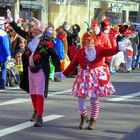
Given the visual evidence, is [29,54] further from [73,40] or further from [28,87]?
[73,40]

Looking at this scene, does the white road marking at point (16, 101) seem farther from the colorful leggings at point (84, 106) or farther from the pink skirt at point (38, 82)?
the colorful leggings at point (84, 106)

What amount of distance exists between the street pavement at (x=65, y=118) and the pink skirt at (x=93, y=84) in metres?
0.63

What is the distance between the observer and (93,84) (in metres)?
8.36

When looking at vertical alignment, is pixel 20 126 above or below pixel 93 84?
below

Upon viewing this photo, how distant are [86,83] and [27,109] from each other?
2.36 metres

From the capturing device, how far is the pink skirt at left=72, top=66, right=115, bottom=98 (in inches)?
328

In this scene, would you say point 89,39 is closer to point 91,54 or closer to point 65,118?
point 91,54

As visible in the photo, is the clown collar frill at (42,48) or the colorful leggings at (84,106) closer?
the colorful leggings at (84,106)

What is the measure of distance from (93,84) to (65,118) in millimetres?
1376

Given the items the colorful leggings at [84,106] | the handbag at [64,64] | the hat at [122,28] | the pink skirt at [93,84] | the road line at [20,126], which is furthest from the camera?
the hat at [122,28]

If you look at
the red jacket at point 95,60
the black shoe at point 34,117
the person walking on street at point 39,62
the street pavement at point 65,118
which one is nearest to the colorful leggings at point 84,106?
the street pavement at point 65,118

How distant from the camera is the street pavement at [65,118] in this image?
8086 millimetres

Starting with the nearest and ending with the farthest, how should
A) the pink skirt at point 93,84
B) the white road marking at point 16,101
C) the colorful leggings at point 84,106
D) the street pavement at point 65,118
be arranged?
1. the street pavement at point 65,118
2. the pink skirt at point 93,84
3. the colorful leggings at point 84,106
4. the white road marking at point 16,101

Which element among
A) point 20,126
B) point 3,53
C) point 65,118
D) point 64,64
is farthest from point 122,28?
point 20,126
